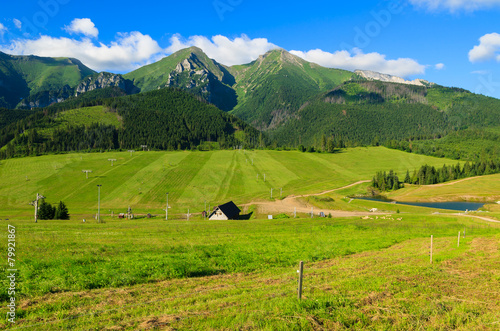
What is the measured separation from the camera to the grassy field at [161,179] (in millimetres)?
103625

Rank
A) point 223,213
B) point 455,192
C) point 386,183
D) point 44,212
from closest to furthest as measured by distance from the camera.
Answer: point 44,212 < point 223,213 < point 455,192 < point 386,183

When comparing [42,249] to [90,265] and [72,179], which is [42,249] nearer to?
[90,265]

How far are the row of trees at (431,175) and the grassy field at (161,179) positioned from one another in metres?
12.5

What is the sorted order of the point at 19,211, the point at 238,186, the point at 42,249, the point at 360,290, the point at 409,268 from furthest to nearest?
the point at 238,186, the point at 19,211, the point at 42,249, the point at 409,268, the point at 360,290

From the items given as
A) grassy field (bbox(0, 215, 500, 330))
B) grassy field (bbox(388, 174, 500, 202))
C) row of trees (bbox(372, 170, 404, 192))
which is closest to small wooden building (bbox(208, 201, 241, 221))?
grassy field (bbox(0, 215, 500, 330))

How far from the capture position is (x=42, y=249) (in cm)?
1839

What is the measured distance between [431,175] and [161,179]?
512ft

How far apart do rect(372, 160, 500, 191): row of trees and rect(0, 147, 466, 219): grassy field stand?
12.5 m

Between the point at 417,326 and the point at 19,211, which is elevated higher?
the point at 417,326

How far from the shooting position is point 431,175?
164 m

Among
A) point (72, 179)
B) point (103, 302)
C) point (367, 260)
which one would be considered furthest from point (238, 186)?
point (103, 302)

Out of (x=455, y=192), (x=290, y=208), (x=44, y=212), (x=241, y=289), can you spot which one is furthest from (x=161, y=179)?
(x=455, y=192)

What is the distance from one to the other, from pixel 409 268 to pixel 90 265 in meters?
19.1

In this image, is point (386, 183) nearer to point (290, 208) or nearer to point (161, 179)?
point (290, 208)
